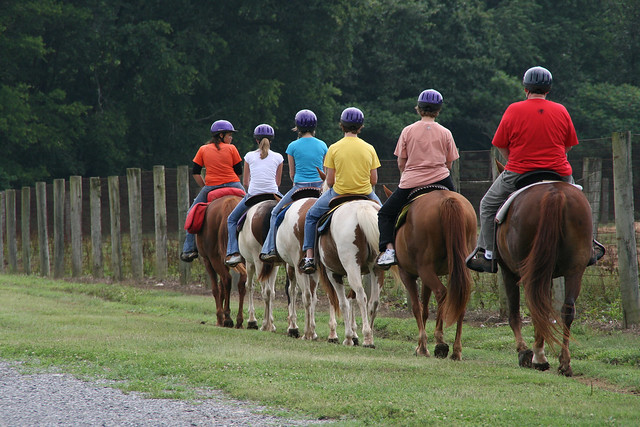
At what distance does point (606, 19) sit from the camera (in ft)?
161

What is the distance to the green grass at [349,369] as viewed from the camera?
22.6 feet

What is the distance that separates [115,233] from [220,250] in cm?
961

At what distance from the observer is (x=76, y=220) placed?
26641 mm

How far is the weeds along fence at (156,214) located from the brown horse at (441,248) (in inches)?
116

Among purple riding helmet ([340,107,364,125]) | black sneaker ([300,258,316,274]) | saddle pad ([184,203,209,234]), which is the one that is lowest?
black sneaker ([300,258,316,274])

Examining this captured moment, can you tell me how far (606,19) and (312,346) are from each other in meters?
41.8

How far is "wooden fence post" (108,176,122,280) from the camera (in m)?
24.0

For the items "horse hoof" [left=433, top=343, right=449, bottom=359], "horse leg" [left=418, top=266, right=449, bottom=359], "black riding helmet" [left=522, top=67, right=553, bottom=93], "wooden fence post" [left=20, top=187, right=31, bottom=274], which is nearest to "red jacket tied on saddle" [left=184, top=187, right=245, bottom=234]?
"horse leg" [left=418, top=266, right=449, bottom=359]

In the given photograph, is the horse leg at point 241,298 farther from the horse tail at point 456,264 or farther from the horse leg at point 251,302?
the horse tail at point 456,264

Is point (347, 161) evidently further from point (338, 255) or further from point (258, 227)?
point (258, 227)

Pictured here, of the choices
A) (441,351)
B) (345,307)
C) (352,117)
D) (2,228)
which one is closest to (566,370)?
(441,351)

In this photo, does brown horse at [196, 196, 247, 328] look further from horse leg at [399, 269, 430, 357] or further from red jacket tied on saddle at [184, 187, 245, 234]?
horse leg at [399, 269, 430, 357]

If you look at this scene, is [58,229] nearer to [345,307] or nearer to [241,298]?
[241,298]

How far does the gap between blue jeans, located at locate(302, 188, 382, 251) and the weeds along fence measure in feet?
11.1
